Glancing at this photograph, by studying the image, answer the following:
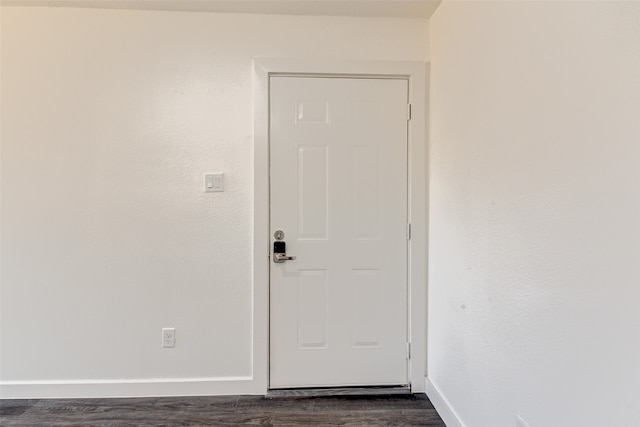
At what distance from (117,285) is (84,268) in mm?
222

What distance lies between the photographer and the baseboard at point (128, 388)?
2094 mm

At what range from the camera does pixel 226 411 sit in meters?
1.98

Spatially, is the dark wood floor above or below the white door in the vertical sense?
below

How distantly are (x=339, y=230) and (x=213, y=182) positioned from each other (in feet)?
2.72

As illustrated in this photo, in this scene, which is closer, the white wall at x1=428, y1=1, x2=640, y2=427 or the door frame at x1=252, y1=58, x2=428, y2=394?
the white wall at x1=428, y1=1, x2=640, y2=427

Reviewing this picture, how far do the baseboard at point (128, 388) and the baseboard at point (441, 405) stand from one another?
1076mm

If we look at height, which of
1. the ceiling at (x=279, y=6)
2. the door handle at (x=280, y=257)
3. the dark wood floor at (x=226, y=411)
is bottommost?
the dark wood floor at (x=226, y=411)

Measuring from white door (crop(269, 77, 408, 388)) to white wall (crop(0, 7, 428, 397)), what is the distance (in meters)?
0.20

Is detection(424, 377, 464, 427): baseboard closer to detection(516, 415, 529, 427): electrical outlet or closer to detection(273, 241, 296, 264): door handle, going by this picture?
detection(516, 415, 529, 427): electrical outlet

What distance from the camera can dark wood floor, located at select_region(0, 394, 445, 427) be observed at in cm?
189

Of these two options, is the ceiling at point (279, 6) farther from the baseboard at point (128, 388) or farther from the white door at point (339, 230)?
the baseboard at point (128, 388)

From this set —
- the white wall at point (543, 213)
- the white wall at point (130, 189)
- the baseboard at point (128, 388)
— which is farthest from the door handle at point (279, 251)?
the white wall at point (543, 213)

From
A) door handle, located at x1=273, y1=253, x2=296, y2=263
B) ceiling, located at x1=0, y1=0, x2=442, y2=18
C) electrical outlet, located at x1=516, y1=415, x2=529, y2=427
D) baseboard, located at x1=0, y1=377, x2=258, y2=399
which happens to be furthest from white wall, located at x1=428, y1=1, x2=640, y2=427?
baseboard, located at x1=0, y1=377, x2=258, y2=399

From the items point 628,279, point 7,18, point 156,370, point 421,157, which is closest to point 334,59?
point 421,157
